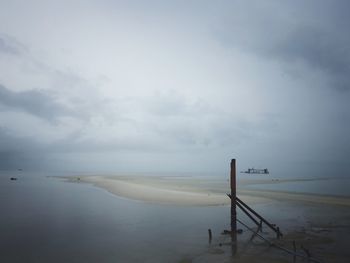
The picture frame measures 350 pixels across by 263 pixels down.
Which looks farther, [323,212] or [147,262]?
[323,212]

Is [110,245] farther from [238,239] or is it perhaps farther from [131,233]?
[238,239]

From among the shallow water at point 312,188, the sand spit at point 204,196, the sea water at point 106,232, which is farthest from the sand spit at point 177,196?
the shallow water at point 312,188

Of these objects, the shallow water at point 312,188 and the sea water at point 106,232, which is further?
the shallow water at point 312,188

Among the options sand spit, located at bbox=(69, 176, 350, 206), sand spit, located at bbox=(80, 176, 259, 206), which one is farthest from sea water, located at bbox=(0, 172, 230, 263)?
sand spit, located at bbox=(69, 176, 350, 206)

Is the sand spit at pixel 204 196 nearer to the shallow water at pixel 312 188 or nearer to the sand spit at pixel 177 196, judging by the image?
the sand spit at pixel 177 196

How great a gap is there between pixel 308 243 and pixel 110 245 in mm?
13108

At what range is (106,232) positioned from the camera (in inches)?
942

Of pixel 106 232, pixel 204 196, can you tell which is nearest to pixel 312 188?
pixel 204 196

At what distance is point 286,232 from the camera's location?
23594 millimetres

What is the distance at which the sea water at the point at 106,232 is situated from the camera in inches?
701

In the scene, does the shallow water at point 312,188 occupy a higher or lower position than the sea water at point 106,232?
higher

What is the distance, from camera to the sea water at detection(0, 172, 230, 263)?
17.8 m

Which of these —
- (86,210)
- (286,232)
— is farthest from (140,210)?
(286,232)

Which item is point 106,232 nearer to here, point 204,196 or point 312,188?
point 204,196
